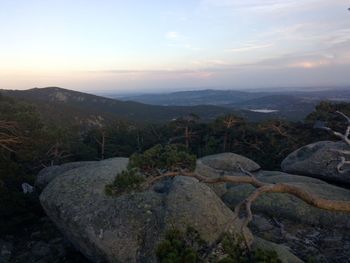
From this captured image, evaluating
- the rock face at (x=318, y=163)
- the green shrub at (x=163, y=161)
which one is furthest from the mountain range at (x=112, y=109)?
the green shrub at (x=163, y=161)

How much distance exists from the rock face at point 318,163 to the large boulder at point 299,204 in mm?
1143

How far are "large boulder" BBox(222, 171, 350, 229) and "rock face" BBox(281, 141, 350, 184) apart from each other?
114cm

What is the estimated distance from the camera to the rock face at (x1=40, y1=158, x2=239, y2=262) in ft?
34.0

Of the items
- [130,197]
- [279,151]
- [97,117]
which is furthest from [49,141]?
[97,117]

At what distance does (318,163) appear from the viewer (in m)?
Result: 16.7

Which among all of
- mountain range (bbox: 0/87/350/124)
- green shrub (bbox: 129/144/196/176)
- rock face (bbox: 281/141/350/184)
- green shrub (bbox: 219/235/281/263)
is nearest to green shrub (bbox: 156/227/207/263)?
green shrub (bbox: 219/235/281/263)

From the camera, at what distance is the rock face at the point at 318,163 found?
52.7 feet

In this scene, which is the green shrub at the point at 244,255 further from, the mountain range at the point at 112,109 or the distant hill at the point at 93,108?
the distant hill at the point at 93,108

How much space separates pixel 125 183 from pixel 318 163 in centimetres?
1187

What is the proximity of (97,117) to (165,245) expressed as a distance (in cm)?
9180

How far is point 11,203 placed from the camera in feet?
52.0

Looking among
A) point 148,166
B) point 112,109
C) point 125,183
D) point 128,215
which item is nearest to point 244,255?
point 125,183

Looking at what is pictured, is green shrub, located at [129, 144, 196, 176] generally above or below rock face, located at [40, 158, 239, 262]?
above

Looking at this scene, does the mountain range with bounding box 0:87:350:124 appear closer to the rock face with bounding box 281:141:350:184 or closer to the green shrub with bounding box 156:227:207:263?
the rock face with bounding box 281:141:350:184
